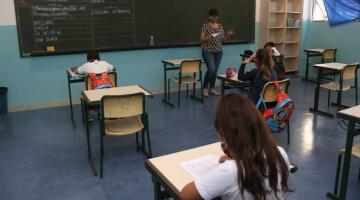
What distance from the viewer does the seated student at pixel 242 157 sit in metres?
1.22

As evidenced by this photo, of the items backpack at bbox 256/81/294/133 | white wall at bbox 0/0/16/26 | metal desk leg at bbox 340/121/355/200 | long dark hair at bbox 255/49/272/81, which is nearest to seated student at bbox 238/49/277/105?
long dark hair at bbox 255/49/272/81

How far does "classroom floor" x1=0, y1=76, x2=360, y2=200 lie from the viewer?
2.98 metres

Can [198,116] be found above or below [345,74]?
below

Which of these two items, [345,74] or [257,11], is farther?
[257,11]

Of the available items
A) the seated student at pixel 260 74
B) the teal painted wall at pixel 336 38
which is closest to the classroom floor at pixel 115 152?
the seated student at pixel 260 74

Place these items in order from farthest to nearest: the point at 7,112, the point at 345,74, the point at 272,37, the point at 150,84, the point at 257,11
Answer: the point at 272,37, the point at 257,11, the point at 150,84, the point at 7,112, the point at 345,74

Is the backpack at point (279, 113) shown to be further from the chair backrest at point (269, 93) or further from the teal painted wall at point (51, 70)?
the teal painted wall at point (51, 70)

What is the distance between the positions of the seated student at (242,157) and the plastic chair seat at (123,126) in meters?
2.04

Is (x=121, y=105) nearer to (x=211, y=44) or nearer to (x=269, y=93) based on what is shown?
(x=269, y=93)

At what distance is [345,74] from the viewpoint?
4949 mm

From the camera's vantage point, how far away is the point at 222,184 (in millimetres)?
1233

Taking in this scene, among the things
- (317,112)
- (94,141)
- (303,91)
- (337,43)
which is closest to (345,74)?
(317,112)

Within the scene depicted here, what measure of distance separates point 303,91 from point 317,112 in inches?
59.8

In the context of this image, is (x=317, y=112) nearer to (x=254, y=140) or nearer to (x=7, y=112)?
(x=254, y=140)
